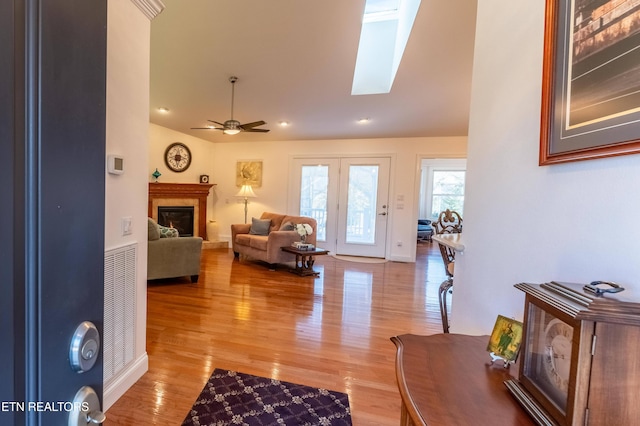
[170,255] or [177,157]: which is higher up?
[177,157]

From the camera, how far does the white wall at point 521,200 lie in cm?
74

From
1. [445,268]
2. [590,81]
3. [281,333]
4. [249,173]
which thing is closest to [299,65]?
[445,268]

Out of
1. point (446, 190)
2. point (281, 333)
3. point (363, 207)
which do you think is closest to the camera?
point (281, 333)

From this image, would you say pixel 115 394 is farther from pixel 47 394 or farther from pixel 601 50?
pixel 601 50

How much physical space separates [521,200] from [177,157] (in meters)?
6.38

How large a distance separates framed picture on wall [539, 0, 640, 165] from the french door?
5216mm

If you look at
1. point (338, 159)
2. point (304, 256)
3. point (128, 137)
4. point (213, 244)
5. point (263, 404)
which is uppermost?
point (338, 159)

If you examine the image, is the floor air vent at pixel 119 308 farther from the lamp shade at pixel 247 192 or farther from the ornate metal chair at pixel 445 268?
the lamp shade at pixel 247 192

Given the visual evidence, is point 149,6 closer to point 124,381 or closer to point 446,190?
point 124,381

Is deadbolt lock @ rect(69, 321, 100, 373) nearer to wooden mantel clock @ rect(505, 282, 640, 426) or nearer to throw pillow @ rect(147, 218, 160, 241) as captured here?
wooden mantel clock @ rect(505, 282, 640, 426)

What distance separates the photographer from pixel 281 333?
8.67 feet

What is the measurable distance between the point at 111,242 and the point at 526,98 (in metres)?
2.05

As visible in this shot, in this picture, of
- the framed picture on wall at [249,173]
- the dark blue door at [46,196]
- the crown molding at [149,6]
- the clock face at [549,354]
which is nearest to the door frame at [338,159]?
the framed picture on wall at [249,173]

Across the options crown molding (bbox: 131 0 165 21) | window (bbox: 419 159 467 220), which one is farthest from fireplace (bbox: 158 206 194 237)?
window (bbox: 419 159 467 220)
